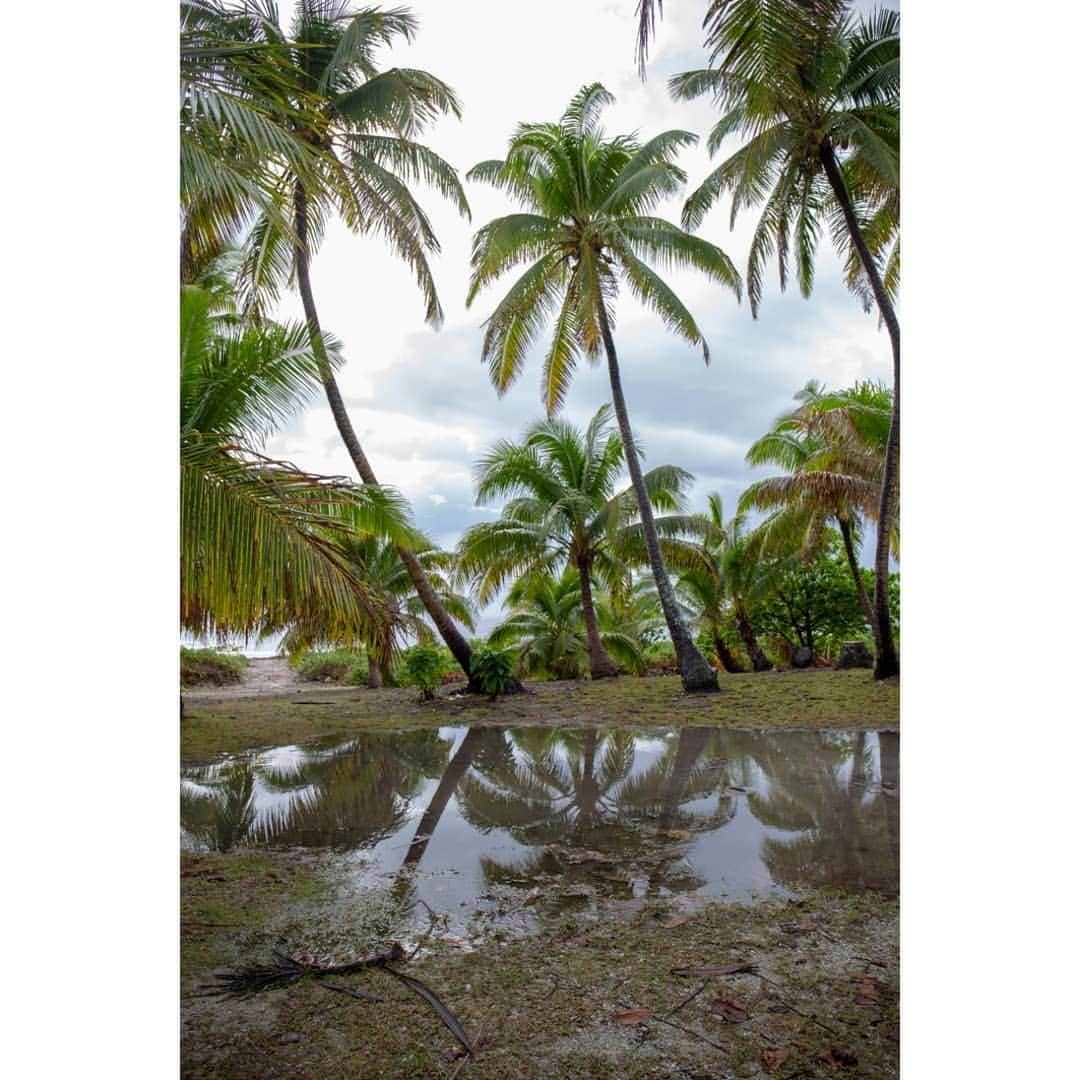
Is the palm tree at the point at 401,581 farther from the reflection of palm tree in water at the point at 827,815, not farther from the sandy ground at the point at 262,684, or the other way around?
the reflection of palm tree in water at the point at 827,815

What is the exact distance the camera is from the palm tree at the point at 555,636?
557 inches

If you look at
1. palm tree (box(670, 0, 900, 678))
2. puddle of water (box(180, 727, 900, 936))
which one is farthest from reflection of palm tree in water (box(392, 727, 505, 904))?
palm tree (box(670, 0, 900, 678))

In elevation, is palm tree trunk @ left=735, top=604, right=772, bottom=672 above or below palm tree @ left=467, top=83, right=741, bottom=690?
below

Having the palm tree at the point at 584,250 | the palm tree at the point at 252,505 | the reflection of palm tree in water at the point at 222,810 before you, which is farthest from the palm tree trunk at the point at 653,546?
the palm tree at the point at 252,505

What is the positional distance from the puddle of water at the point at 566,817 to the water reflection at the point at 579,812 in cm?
1

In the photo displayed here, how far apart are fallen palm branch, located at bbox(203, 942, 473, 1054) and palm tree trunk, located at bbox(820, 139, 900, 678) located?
24.6 feet

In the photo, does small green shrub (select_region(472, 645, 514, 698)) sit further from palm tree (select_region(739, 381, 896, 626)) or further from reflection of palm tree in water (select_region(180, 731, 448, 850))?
palm tree (select_region(739, 381, 896, 626))

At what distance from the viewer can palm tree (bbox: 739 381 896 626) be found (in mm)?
9750
